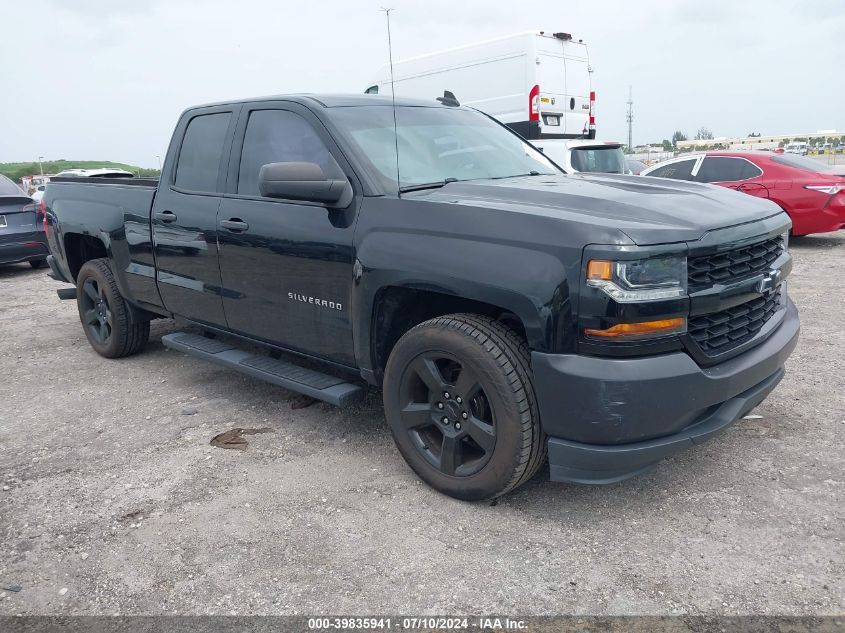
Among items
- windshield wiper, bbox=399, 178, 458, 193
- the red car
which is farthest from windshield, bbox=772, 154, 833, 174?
windshield wiper, bbox=399, 178, 458, 193

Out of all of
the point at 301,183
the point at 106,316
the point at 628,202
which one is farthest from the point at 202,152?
the point at 628,202

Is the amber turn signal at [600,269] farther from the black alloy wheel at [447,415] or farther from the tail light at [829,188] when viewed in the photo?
the tail light at [829,188]

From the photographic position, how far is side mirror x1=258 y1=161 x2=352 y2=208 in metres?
3.15

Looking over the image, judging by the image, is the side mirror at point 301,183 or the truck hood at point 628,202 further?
the side mirror at point 301,183

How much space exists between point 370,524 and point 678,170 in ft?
30.2

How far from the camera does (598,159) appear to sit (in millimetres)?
9273

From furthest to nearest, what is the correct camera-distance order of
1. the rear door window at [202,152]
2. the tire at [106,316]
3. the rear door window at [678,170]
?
1. the rear door window at [678,170]
2. the tire at [106,316]
3. the rear door window at [202,152]

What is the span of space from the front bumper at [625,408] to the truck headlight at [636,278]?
0.24 meters

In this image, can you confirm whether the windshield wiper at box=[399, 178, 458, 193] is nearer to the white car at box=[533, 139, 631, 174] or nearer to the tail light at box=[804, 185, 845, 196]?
the white car at box=[533, 139, 631, 174]

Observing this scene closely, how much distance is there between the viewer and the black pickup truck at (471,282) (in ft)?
8.29

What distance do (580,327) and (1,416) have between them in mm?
3858

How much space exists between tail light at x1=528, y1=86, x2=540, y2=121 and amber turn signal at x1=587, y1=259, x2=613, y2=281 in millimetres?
9724

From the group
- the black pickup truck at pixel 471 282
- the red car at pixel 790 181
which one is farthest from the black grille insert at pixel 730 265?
the red car at pixel 790 181

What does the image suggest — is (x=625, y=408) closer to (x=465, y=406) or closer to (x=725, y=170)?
(x=465, y=406)
